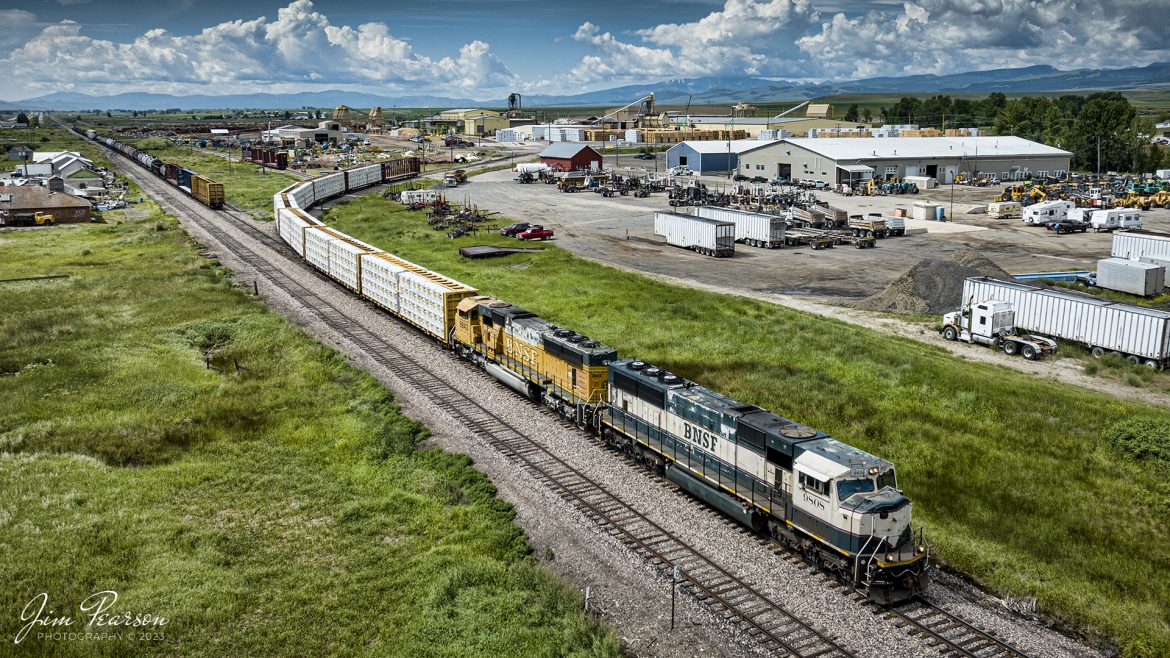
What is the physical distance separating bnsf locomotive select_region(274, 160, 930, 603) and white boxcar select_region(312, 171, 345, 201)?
67462mm

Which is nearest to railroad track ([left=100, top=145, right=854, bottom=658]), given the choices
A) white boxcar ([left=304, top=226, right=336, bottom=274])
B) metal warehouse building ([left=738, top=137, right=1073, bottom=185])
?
white boxcar ([left=304, top=226, right=336, bottom=274])

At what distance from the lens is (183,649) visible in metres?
17.7

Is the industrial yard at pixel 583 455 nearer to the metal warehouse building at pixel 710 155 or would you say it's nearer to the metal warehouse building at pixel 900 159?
the metal warehouse building at pixel 900 159

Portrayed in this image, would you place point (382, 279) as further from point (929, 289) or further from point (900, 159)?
point (900, 159)

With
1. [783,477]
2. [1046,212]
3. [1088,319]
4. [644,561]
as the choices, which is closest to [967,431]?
[783,477]

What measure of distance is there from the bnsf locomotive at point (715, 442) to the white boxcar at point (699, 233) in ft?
110

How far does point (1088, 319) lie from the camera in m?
41.9

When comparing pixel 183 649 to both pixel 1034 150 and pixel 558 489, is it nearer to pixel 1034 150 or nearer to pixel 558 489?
pixel 558 489

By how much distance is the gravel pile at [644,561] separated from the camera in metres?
18.4

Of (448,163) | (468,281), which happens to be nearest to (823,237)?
(468,281)

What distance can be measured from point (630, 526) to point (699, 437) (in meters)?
3.40

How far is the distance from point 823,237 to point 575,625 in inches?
2483

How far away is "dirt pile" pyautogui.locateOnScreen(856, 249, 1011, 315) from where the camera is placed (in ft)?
168

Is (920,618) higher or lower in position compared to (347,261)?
lower
